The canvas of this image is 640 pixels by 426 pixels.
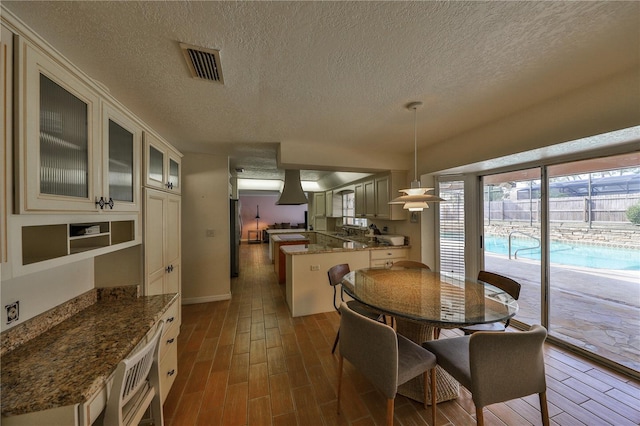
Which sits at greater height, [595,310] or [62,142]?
[62,142]

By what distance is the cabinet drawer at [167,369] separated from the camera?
1583 mm

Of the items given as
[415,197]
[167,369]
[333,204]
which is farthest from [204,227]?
[333,204]

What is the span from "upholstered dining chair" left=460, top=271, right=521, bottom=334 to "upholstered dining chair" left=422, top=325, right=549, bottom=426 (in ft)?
1.82

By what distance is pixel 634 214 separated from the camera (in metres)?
2.02

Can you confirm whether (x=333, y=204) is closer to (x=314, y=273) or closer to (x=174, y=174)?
(x=314, y=273)

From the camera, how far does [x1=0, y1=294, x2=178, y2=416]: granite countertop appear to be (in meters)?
0.84

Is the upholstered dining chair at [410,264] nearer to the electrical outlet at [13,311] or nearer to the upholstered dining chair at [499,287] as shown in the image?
the upholstered dining chair at [499,287]

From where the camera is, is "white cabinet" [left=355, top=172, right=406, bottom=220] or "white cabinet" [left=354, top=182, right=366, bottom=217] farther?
"white cabinet" [left=354, top=182, right=366, bottom=217]

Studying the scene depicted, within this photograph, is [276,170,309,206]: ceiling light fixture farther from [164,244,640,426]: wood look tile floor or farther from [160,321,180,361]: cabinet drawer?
[160,321,180,361]: cabinet drawer

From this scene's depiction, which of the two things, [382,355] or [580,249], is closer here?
[382,355]

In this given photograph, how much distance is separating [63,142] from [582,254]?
438 centimetres

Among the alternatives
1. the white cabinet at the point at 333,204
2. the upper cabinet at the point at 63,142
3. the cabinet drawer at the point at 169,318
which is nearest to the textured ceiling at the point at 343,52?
the upper cabinet at the point at 63,142

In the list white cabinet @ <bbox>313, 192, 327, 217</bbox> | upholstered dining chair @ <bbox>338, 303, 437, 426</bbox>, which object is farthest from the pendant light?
white cabinet @ <bbox>313, 192, 327, 217</bbox>

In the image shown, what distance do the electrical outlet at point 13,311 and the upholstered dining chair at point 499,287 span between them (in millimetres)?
2889
